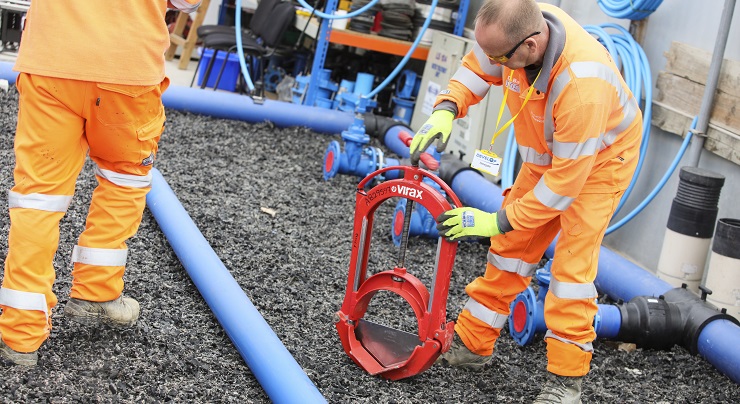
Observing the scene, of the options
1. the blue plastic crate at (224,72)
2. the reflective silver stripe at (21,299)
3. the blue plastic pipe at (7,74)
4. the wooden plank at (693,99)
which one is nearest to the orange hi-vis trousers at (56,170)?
the reflective silver stripe at (21,299)

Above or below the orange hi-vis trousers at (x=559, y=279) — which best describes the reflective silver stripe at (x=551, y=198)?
above

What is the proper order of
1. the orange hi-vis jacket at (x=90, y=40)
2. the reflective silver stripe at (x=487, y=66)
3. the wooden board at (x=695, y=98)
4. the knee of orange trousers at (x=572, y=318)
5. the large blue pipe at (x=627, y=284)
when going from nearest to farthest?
the orange hi-vis jacket at (x=90, y=40) < the knee of orange trousers at (x=572, y=318) < the reflective silver stripe at (x=487, y=66) < the large blue pipe at (x=627, y=284) < the wooden board at (x=695, y=98)

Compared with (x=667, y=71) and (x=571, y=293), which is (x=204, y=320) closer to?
(x=571, y=293)

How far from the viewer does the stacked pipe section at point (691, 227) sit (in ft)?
14.3

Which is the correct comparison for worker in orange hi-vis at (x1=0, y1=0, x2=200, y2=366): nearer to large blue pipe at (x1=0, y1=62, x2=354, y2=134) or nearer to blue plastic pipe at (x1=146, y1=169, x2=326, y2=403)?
blue plastic pipe at (x1=146, y1=169, x2=326, y2=403)

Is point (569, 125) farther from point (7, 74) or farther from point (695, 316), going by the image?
point (7, 74)

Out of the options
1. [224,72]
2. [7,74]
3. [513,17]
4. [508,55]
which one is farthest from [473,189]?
[224,72]


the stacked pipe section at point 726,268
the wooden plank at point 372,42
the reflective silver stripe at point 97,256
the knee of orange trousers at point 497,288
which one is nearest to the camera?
the reflective silver stripe at point 97,256

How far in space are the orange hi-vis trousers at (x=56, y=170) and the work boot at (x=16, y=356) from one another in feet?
0.08

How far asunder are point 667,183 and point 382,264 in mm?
1771

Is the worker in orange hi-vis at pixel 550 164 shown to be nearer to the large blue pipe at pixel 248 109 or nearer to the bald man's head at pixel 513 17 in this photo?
the bald man's head at pixel 513 17

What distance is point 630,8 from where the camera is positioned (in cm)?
515

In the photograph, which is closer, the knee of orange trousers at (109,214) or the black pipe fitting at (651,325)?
the knee of orange trousers at (109,214)

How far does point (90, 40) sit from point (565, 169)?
1.60m
